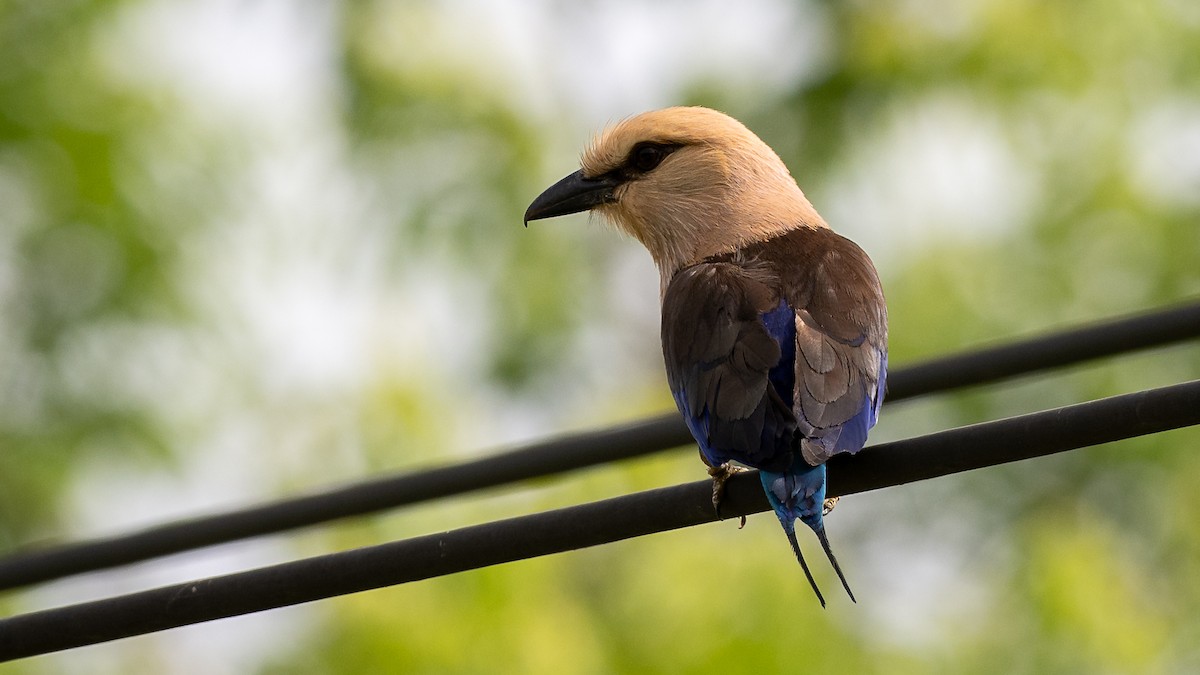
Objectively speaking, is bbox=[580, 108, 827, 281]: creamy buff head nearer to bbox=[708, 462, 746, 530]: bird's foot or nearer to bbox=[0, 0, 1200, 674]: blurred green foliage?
bbox=[708, 462, 746, 530]: bird's foot

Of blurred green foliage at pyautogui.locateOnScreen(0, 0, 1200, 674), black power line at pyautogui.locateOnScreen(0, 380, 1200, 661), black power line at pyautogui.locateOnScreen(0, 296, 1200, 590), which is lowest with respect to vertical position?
blurred green foliage at pyautogui.locateOnScreen(0, 0, 1200, 674)

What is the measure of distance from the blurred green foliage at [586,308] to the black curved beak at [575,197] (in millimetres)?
2284

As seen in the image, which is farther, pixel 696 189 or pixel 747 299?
pixel 696 189

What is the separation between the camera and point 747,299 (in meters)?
3.32

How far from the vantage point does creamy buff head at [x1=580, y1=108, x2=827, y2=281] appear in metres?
4.07

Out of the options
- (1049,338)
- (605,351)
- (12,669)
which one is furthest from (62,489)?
(1049,338)

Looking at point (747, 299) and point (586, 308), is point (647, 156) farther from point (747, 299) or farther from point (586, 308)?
point (586, 308)

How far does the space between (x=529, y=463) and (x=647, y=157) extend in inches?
48.4

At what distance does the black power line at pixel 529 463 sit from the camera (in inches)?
140

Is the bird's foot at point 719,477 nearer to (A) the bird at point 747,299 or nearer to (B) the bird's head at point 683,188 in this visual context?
(A) the bird at point 747,299

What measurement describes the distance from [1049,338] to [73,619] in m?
2.32

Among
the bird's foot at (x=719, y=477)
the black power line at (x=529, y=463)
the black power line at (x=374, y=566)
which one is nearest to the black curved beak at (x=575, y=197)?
the black power line at (x=529, y=463)

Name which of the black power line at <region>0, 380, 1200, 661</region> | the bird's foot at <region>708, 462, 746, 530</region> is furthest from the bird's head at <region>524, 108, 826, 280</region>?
the black power line at <region>0, 380, 1200, 661</region>

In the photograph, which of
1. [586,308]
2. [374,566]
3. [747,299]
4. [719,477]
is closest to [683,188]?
[747,299]
